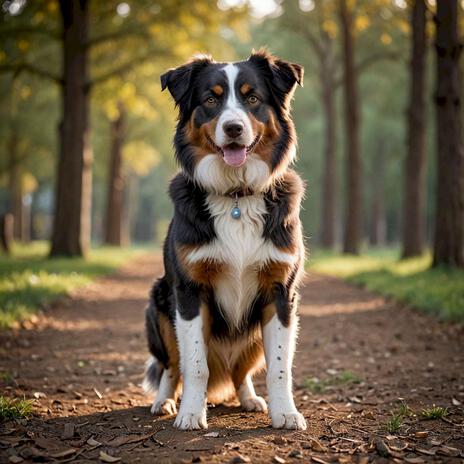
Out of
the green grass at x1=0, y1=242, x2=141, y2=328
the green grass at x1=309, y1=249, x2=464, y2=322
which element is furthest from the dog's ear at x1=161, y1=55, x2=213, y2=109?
the green grass at x1=309, y1=249, x2=464, y2=322

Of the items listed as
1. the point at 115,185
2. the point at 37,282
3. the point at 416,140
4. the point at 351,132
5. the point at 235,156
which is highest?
the point at 351,132

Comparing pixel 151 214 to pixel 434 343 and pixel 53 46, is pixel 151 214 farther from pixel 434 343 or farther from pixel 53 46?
pixel 434 343

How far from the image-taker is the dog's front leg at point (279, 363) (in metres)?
3.82

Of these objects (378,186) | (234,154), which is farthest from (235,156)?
(378,186)

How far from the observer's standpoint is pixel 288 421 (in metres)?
3.77

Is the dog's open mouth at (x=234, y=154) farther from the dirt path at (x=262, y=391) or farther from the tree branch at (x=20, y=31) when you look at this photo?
the tree branch at (x=20, y=31)

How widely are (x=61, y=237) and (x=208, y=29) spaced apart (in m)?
6.72

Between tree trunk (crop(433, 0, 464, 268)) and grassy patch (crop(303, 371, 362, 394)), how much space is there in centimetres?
579

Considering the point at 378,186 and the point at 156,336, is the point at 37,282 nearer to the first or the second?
the point at 156,336

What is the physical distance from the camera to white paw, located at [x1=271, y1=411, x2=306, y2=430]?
3.76 meters

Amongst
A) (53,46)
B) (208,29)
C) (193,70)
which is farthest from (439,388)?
(53,46)

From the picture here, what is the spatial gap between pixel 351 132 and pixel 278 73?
574 inches

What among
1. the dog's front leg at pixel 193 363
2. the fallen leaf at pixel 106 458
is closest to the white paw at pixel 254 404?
the dog's front leg at pixel 193 363

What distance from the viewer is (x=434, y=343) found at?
6645mm
